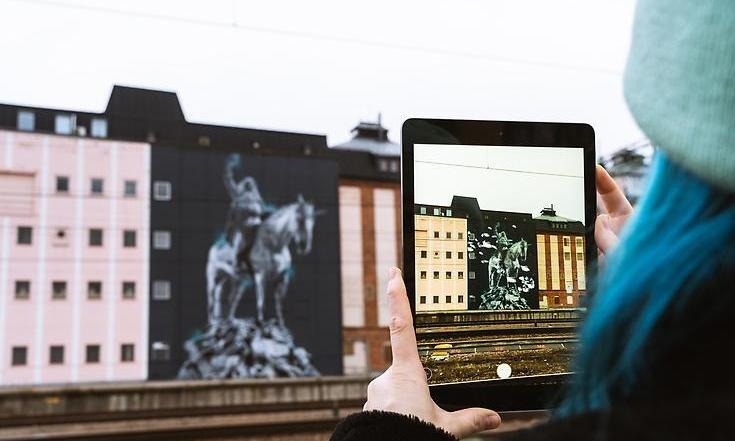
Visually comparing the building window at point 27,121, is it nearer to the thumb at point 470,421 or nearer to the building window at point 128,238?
the building window at point 128,238

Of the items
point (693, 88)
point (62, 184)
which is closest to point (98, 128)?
point (62, 184)

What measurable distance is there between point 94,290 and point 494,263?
17.2 m

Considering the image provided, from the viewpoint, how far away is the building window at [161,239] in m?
17.0

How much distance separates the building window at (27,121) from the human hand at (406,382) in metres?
16.5

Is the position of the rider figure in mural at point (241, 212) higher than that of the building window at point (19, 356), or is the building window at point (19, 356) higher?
the rider figure in mural at point (241, 212)

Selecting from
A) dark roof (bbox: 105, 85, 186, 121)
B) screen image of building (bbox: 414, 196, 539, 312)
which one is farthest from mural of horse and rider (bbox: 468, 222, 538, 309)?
dark roof (bbox: 105, 85, 186, 121)

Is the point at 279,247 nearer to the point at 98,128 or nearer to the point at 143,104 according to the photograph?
the point at 143,104

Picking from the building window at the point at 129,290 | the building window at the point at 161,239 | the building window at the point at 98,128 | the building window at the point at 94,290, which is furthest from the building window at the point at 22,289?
the building window at the point at 98,128

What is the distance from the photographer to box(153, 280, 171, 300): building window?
1717 centimetres

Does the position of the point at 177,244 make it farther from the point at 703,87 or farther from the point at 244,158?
the point at 703,87

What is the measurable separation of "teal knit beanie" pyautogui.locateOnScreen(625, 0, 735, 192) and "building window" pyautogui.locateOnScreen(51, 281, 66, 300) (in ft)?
57.3

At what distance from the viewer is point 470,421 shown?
97 centimetres

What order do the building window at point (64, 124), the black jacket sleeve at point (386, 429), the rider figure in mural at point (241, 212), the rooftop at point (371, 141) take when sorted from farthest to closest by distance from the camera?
the rooftop at point (371, 141) < the rider figure in mural at point (241, 212) < the building window at point (64, 124) < the black jacket sleeve at point (386, 429)

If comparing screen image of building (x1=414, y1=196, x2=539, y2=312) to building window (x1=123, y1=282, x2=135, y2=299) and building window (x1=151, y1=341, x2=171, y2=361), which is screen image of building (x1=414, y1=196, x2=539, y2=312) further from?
building window (x1=123, y1=282, x2=135, y2=299)
